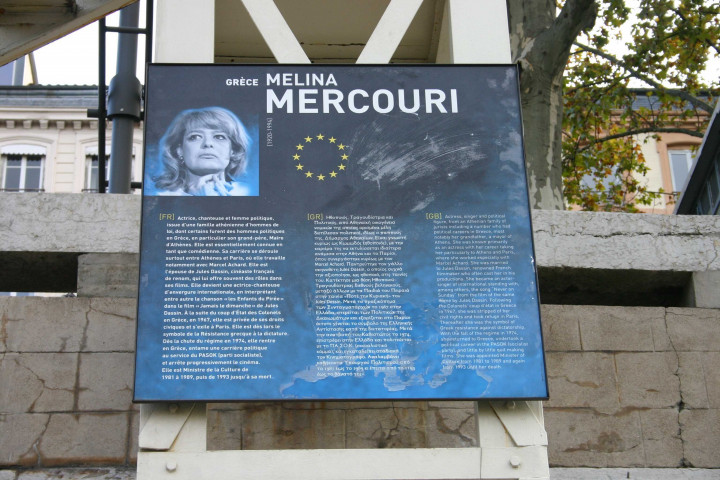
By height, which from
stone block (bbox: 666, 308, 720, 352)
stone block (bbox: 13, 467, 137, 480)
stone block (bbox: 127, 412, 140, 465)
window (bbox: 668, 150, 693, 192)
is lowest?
stone block (bbox: 13, 467, 137, 480)

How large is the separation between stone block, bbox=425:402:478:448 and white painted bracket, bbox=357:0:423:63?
2225 mm

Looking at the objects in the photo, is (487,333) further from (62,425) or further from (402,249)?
(62,425)

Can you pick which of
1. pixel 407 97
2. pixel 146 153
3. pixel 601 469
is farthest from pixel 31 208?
pixel 601 469

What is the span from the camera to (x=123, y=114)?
9.24m

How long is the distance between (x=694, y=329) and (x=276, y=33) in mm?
3345

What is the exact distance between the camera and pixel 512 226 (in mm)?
5301

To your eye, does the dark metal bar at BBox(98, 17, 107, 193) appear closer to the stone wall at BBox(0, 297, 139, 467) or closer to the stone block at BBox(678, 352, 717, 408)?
the stone wall at BBox(0, 297, 139, 467)

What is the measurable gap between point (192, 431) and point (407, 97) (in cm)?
231

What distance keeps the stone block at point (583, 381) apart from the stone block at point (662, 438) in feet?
0.75

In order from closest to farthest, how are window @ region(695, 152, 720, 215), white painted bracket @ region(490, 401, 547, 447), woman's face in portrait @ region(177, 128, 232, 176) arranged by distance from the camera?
1. white painted bracket @ region(490, 401, 547, 447)
2. woman's face in portrait @ region(177, 128, 232, 176)
3. window @ region(695, 152, 720, 215)

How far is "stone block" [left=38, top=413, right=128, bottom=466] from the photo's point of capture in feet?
18.4

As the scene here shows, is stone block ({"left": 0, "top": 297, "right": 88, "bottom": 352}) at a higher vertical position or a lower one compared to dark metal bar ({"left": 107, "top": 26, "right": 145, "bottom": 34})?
lower

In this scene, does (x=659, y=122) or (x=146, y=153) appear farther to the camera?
(x=659, y=122)

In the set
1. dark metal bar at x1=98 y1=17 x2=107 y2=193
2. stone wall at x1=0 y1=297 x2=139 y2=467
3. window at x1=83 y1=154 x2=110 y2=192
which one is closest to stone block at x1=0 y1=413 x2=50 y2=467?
stone wall at x1=0 y1=297 x2=139 y2=467
